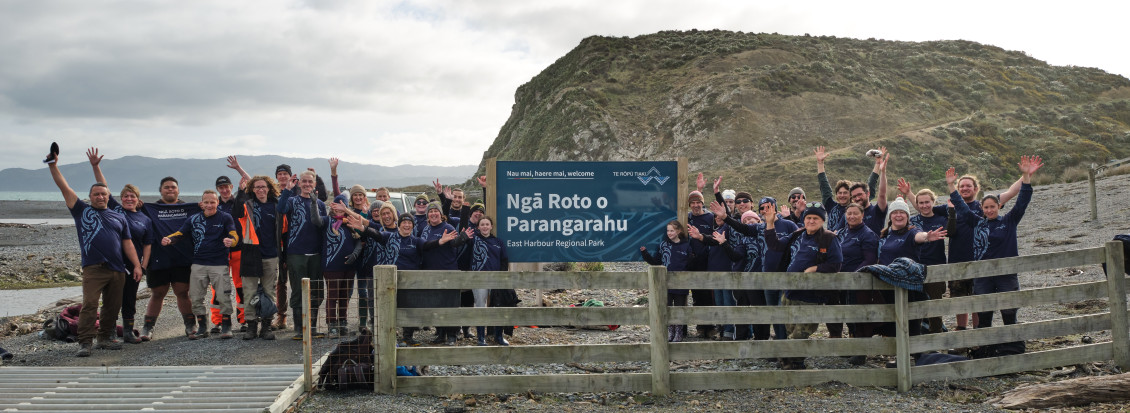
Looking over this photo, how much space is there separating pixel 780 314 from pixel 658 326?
1143 mm

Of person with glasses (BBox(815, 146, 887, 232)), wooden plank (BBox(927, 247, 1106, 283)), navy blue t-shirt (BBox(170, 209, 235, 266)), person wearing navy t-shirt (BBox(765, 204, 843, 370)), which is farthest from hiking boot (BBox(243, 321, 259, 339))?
wooden plank (BBox(927, 247, 1106, 283))

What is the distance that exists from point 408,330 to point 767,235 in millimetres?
4398

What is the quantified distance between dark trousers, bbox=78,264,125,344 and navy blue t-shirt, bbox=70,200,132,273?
82mm

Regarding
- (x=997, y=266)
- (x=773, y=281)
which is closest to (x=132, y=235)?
(x=773, y=281)

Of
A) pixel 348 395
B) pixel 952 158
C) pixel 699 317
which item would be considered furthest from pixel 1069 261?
pixel 952 158

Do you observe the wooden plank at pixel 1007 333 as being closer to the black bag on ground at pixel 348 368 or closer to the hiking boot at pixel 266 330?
the black bag on ground at pixel 348 368

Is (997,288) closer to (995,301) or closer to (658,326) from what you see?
(995,301)

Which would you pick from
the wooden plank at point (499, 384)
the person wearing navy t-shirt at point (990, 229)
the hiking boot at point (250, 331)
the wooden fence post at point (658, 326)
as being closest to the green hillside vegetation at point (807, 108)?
the person wearing navy t-shirt at point (990, 229)

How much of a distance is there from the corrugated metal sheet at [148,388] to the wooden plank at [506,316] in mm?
1195

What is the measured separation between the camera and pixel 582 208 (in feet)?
31.1

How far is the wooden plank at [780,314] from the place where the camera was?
648cm

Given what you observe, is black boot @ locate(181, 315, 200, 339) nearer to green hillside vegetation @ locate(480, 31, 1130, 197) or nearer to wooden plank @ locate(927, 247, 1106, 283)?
wooden plank @ locate(927, 247, 1106, 283)

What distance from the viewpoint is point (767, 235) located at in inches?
307

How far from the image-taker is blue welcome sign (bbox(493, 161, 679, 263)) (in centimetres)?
944
